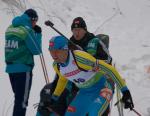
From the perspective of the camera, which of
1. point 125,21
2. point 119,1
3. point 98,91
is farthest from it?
point 119,1

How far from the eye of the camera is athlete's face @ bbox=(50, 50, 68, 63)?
211 inches

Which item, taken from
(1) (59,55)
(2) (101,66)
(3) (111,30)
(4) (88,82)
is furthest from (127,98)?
(3) (111,30)

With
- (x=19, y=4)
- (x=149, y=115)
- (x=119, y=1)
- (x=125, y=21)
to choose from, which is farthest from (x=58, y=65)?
(x=119, y=1)

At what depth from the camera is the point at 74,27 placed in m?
6.57

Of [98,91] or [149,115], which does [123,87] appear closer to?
[98,91]

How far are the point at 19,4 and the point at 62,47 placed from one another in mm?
7208

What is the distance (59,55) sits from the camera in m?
5.39

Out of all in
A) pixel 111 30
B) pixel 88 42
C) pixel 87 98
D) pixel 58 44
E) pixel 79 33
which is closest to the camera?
pixel 58 44

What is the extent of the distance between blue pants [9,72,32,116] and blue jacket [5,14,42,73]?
106 mm

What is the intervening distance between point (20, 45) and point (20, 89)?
0.71 meters

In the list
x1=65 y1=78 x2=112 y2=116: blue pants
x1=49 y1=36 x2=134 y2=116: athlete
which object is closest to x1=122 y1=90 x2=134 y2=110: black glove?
x1=49 y1=36 x2=134 y2=116: athlete

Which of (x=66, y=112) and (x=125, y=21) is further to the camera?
(x=125, y=21)

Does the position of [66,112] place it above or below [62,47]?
below

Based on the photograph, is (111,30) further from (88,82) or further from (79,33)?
(88,82)
